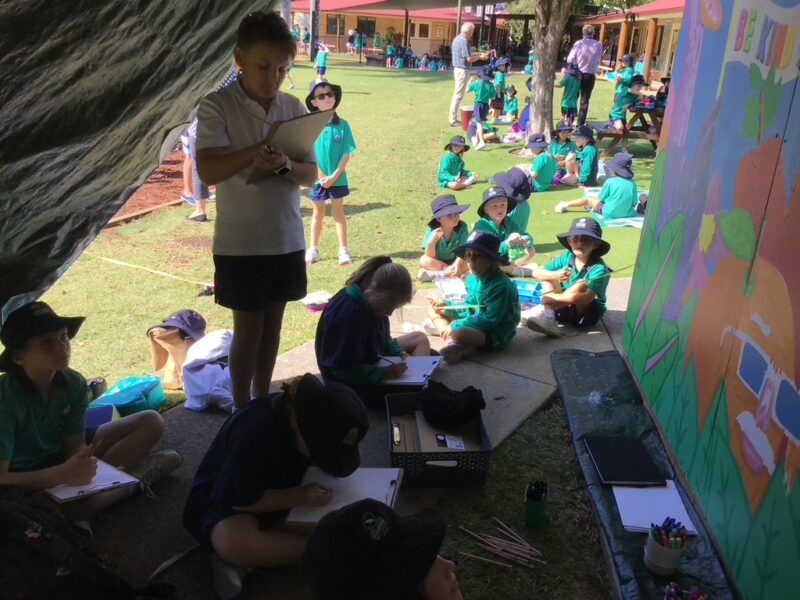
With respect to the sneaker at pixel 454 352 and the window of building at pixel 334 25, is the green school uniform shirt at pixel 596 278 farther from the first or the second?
the window of building at pixel 334 25

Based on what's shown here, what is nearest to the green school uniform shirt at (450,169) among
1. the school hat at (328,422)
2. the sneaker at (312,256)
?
the sneaker at (312,256)

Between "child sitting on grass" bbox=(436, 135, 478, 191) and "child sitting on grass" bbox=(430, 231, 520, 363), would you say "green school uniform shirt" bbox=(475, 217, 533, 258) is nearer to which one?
"child sitting on grass" bbox=(430, 231, 520, 363)

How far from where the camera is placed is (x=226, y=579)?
108 inches

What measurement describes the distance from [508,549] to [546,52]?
12795mm

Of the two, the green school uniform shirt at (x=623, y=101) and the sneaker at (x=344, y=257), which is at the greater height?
the green school uniform shirt at (x=623, y=101)

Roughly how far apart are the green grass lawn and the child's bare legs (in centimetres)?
257

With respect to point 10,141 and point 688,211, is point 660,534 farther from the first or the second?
point 10,141

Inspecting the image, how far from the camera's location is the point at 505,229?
22.7 ft

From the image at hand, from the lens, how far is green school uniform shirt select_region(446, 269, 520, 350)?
5.06m

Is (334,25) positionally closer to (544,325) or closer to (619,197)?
(619,197)

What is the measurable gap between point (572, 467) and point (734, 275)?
1.37m

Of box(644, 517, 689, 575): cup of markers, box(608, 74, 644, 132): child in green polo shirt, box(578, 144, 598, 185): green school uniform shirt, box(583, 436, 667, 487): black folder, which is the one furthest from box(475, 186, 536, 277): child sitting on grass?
box(608, 74, 644, 132): child in green polo shirt

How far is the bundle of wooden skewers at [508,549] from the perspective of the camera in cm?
306

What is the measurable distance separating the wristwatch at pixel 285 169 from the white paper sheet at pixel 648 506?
7.45 ft
